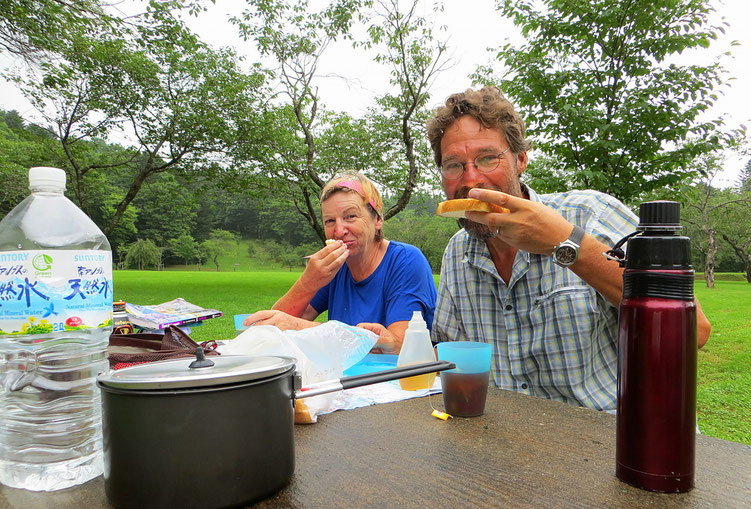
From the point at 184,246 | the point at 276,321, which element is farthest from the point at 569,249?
the point at 184,246

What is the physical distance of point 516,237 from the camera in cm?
152

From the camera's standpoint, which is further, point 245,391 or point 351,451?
point 351,451

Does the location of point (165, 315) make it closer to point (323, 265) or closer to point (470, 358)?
point (323, 265)

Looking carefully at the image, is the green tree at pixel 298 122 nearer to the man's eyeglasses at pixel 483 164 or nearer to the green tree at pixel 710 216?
the man's eyeglasses at pixel 483 164

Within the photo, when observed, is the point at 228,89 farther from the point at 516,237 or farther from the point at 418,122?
the point at 516,237

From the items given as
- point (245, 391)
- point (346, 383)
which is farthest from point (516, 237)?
point (245, 391)

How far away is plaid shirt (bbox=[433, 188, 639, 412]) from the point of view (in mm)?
1883

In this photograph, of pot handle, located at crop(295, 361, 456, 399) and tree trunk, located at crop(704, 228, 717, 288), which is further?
tree trunk, located at crop(704, 228, 717, 288)

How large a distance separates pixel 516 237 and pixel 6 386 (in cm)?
152

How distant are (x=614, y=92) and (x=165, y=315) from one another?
19.0 feet

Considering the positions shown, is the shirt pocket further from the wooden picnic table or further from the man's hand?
the wooden picnic table

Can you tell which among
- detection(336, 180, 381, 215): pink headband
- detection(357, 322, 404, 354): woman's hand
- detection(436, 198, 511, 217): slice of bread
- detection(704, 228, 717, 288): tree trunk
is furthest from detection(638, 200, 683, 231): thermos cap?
detection(704, 228, 717, 288): tree trunk

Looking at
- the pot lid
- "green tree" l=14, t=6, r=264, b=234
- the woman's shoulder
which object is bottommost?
the pot lid

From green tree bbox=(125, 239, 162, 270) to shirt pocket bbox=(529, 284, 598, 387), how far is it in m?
51.7
